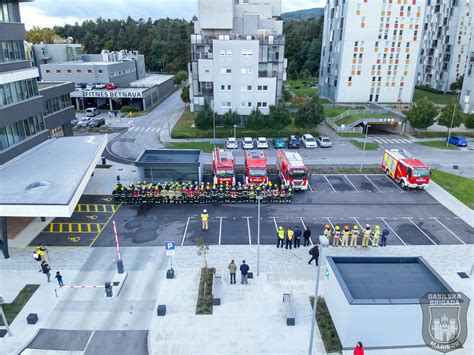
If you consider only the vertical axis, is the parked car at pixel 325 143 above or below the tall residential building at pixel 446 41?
below

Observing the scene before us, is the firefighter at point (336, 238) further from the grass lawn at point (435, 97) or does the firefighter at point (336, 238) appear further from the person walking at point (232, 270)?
the grass lawn at point (435, 97)

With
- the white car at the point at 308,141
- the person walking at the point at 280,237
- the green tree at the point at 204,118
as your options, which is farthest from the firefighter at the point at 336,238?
the green tree at the point at 204,118

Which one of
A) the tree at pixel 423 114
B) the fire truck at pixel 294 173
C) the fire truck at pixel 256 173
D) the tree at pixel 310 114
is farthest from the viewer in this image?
the tree at pixel 310 114

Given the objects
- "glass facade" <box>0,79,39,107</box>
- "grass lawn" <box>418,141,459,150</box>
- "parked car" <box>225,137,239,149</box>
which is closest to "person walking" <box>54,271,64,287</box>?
"glass facade" <box>0,79,39,107</box>

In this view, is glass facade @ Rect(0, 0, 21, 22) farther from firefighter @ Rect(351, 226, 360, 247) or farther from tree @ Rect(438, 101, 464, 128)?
tree @ Rect(438, 101, 464, 128)

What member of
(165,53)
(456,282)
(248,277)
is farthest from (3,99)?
(165,53)

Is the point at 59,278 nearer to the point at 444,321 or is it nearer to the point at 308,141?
the point at 444,321

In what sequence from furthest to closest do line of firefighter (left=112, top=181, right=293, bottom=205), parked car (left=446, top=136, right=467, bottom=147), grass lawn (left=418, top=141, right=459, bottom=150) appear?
grass lawn (left=418, top=141, right=459, bottom=150) < parked car (left=446, top=136, right=467, bottom=147) < line of firefighter (left=112, top=181, right=293, bottom=205)
